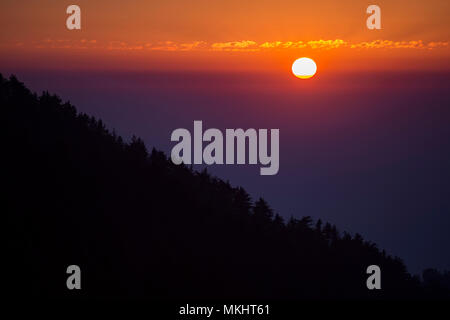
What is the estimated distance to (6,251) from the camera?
39344 millimetres

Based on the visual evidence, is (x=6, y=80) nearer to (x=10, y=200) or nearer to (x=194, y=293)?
(x=10, y=200)

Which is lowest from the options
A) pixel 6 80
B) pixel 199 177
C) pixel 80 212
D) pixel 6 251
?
pixel 6 251

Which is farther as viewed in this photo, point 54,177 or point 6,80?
point 6,80

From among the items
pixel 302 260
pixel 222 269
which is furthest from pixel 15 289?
pixel 302 260

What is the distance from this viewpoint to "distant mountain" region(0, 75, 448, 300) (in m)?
40.1

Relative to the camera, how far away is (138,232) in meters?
43.1

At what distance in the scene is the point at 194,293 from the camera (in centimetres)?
4122

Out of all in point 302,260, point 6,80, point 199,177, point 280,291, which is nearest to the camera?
point 280,291

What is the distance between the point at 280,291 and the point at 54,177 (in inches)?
724

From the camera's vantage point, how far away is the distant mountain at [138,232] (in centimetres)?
4009

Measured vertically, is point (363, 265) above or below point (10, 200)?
below

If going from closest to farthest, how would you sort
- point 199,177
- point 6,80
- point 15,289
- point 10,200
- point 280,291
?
point 15,289 < point 10,200 < point 280,291 < point 199,177 < point 6,80
